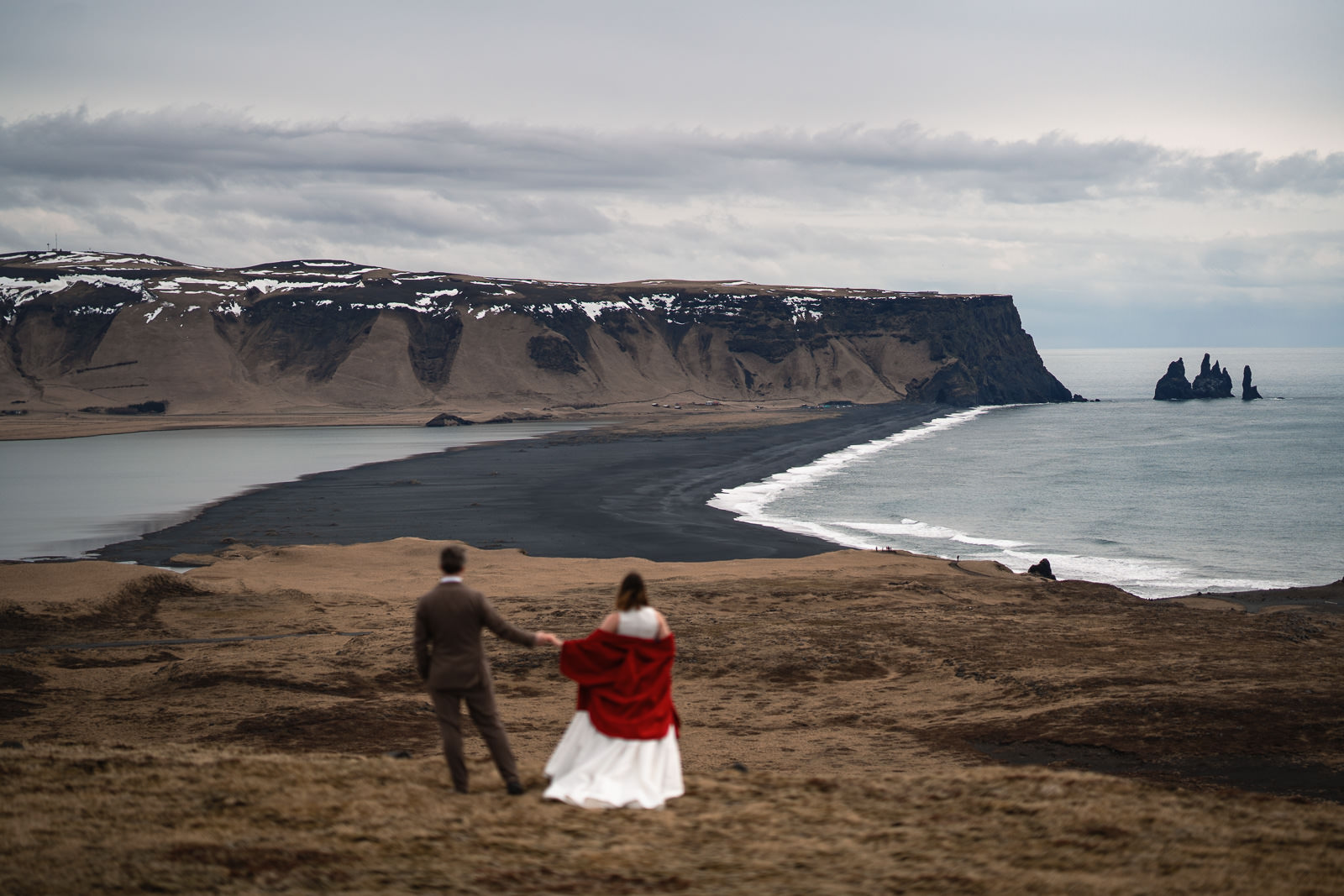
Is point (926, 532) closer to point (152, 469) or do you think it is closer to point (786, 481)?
point (786, 481)

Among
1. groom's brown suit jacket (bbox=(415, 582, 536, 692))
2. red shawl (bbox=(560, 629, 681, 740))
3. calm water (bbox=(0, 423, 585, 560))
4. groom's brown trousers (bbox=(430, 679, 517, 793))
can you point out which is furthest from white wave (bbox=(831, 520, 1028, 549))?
groom's brown suit jacket (bbox=(415, 582, 536, 692))

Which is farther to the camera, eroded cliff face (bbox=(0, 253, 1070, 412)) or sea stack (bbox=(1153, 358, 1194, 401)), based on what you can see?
sea stack (bbox=(1153, 358, 1194, 401))

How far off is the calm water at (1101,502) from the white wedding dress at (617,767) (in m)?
22.8

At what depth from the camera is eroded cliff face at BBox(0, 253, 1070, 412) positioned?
12900 centimetres

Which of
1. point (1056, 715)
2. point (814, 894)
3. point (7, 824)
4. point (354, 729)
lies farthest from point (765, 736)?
point (7, 824)

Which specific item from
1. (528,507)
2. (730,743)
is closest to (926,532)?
(528,507)

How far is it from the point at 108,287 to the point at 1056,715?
512 feet

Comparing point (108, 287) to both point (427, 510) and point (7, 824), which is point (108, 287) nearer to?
point (427, 510)

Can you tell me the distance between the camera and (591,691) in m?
7.73

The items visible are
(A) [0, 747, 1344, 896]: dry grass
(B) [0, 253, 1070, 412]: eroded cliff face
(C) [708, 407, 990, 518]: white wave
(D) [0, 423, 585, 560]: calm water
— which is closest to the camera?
(A) [0, 747, 1344, 896]: dry grass

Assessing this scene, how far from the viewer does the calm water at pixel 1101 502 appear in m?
32.2

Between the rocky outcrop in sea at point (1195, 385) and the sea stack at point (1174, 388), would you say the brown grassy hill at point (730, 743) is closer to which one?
the sea stack at point (1174, 388)

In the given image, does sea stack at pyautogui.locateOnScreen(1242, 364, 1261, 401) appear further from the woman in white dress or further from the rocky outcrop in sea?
the woman in white dress

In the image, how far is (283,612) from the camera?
19.8 m
